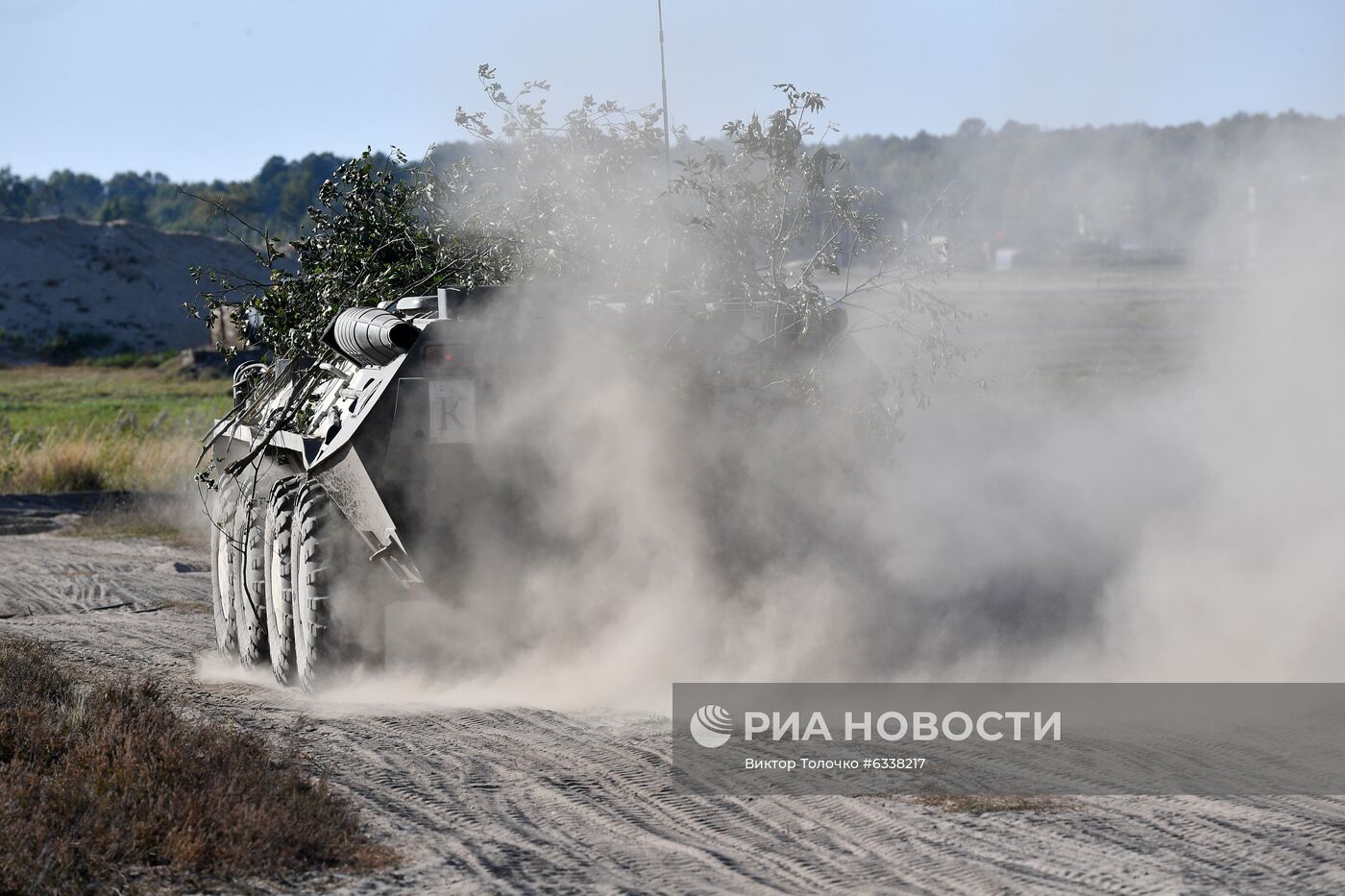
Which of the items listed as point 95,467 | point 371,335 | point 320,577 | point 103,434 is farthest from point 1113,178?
point 103,434

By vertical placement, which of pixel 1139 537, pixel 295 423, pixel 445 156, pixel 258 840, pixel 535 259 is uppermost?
pixel 445 156

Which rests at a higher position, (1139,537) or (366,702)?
(1139,537)

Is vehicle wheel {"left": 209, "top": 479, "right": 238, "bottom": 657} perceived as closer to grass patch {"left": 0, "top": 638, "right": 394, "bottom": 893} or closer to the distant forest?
the distant forest

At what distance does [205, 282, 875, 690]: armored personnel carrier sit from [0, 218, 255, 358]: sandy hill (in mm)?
52028

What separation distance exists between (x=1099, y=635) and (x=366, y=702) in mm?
3902

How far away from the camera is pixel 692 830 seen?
5758 millimetres

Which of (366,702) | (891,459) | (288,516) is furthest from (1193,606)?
(288,516)

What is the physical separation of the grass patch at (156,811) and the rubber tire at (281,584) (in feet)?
6.30

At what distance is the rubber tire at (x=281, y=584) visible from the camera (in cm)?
909

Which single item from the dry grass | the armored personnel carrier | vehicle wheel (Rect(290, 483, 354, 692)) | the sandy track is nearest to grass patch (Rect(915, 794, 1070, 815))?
the sandy track

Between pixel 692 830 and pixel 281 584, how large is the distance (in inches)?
160

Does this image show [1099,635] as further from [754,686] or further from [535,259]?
[535,259]

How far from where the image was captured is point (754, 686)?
8.13m

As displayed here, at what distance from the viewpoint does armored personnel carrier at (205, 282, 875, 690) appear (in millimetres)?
8266
